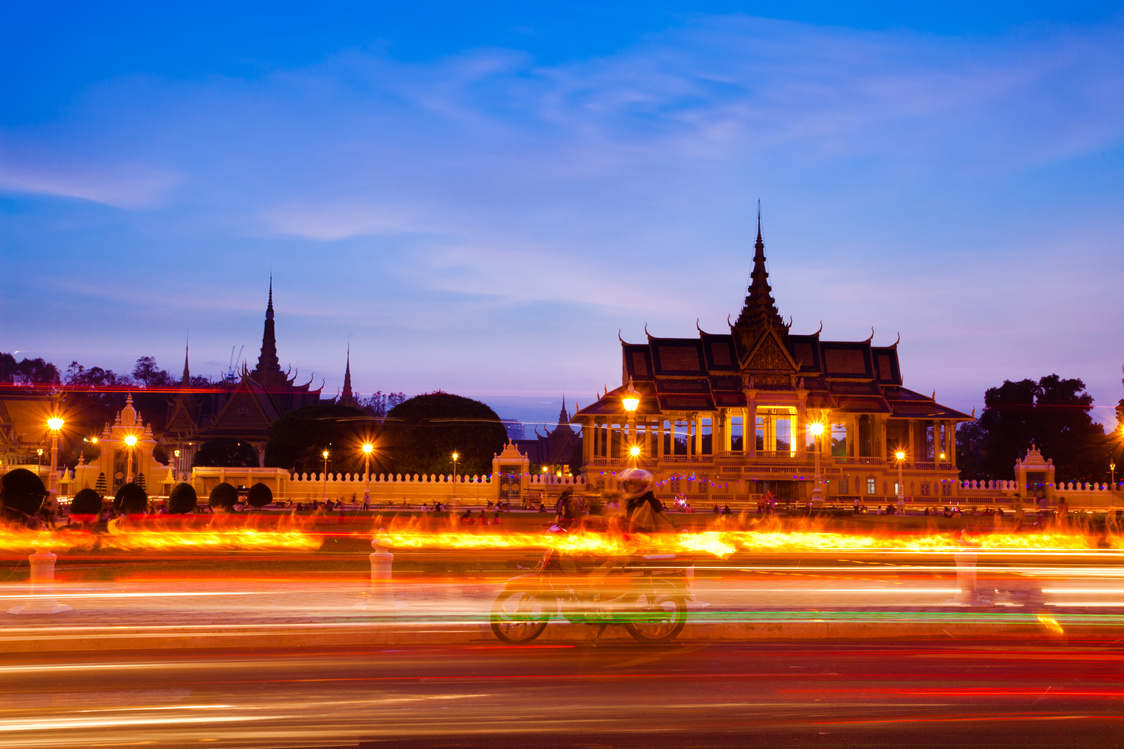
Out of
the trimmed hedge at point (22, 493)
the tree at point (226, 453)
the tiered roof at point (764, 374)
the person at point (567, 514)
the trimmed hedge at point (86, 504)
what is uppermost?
the tiered roof at point (764, 374)

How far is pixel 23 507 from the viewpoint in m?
29.0

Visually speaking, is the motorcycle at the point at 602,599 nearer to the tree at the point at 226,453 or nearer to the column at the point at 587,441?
the column at the point at 587,441

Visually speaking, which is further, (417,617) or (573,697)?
(417,617)

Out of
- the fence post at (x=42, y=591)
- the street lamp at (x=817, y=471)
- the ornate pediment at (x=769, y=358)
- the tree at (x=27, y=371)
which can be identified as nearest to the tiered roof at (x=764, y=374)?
the ornate pediment at (x=769, y=358)

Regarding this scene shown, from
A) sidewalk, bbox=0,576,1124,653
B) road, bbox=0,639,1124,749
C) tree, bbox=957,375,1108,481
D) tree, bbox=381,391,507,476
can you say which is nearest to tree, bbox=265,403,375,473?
tree, bbox=381,391,507,476

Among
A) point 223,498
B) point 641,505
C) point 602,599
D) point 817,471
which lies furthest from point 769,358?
point 602,599

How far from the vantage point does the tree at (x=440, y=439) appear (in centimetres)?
6994

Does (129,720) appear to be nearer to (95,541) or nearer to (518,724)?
(518,724)

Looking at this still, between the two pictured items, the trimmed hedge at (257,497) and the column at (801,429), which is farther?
the column at (801,429)

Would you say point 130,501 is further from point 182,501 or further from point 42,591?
point 42,591

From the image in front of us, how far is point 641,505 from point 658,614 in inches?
45.2

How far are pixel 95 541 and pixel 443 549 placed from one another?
9.02 m

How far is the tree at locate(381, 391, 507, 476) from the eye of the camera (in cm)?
6994

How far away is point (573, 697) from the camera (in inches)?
315
